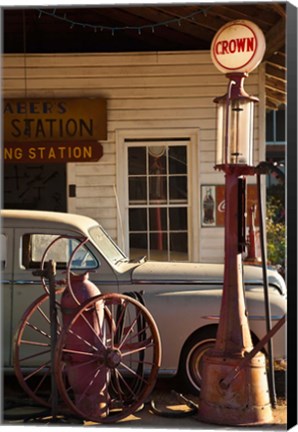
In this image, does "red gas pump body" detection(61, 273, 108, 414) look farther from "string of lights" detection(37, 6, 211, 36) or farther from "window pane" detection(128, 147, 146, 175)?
"string of lights" detection(37, 6, 211, 36)

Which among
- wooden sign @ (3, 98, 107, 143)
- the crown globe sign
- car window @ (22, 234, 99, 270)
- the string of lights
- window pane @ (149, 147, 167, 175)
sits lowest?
car window @ (22, 234, 99, 270)

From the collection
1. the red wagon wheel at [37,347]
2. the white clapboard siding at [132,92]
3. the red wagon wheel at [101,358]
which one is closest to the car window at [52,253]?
the red wagon wheel at [37,347]

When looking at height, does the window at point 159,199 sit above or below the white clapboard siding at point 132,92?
below

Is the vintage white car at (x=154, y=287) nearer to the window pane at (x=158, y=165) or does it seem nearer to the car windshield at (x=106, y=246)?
the car windshield at (x=106, y=246)

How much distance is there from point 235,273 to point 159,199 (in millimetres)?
2264

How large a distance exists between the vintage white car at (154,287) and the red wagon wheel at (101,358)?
50cm

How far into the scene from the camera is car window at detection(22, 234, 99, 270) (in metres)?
7.75

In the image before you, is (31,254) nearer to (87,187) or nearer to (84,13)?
(87,187)

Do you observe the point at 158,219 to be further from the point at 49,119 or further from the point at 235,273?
the point at 235,273

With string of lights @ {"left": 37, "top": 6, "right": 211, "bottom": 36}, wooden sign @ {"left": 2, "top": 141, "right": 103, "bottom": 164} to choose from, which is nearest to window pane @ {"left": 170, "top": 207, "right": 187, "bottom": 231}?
wooden sign @ {"left": 2, "top": 141, "right": 103, "bottom": 164}

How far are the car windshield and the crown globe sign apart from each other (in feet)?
6.37

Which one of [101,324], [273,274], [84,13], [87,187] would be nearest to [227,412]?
[101,324]

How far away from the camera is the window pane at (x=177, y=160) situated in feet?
29.3

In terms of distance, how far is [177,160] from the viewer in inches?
353
